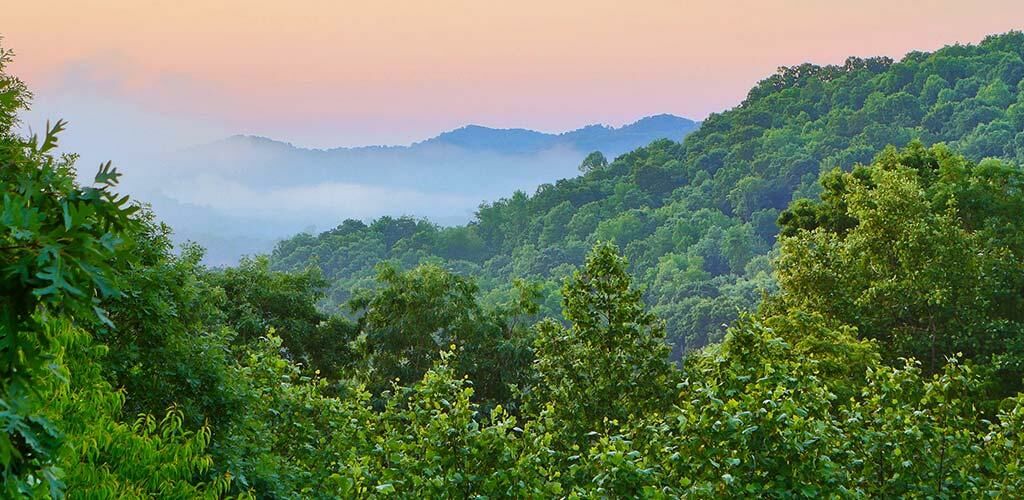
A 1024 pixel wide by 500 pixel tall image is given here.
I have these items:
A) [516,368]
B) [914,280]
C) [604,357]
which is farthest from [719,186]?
[604,357]

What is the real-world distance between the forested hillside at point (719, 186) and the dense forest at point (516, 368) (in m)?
71.8

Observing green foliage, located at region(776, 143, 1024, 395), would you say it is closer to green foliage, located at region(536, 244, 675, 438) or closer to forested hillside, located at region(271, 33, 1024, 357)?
green foliage, located at region(536, 244, 675, 438)

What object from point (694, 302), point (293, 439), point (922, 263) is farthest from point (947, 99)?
point (293, 439)

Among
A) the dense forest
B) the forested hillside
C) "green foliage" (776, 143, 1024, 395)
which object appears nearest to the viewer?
the dense forest

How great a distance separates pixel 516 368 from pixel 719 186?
108529mm

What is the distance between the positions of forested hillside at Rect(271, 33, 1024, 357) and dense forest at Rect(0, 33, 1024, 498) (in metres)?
71.8


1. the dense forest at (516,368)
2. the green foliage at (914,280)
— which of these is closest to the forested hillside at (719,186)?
the dense forest at (516,368)

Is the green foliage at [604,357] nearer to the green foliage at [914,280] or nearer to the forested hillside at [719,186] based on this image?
the green foliage at [914,280]

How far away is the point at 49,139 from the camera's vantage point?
361 cm

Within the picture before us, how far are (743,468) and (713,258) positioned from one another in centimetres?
11080

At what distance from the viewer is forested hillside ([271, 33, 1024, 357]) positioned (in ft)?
375

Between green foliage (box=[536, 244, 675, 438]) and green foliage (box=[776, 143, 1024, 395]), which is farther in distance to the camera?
green foliage (box=[776, 143, 1024, 395])

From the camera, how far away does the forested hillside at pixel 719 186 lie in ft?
375

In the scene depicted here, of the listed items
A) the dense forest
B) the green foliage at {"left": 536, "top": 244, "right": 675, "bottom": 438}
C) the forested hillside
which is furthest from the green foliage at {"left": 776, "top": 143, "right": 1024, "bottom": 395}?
the forested hillside
